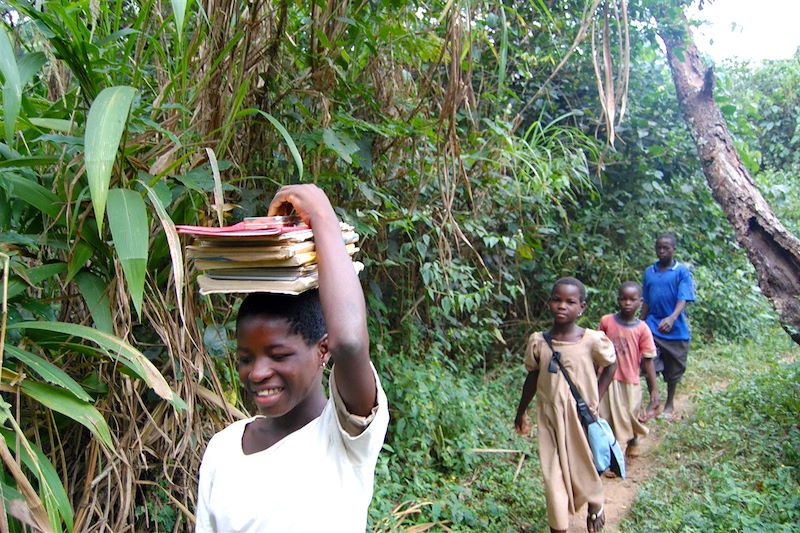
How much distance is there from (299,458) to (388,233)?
2.59 m

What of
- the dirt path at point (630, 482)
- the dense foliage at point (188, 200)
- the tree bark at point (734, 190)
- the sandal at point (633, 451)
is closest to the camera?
the dense foliage at point (188, 200)

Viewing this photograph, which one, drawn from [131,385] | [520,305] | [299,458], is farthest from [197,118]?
[520,305]

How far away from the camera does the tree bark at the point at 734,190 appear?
5.30 meters

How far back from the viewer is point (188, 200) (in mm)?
2174

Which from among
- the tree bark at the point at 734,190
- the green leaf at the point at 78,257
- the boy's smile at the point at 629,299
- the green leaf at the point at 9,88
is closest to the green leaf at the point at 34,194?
the green leaf at the point at 78,257

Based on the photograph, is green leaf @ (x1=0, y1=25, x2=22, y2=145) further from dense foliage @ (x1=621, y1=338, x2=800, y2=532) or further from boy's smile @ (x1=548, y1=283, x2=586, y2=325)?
dense foliage @ (x1=621, y1=338, x2=800, y2=532)

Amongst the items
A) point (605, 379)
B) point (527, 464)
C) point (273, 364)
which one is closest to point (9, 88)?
point (273, 364)

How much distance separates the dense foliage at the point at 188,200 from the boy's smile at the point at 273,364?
243mm

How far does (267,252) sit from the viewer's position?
134 cm

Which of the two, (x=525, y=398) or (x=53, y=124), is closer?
(x=53, y=124)

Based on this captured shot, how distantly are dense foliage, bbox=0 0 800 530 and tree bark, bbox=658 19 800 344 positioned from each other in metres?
1.96

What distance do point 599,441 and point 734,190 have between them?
360 cm

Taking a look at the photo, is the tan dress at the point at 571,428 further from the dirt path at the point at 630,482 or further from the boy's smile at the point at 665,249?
the boy's smile at the point at 665,249

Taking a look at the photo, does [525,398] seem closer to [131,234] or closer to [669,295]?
[669,295]
